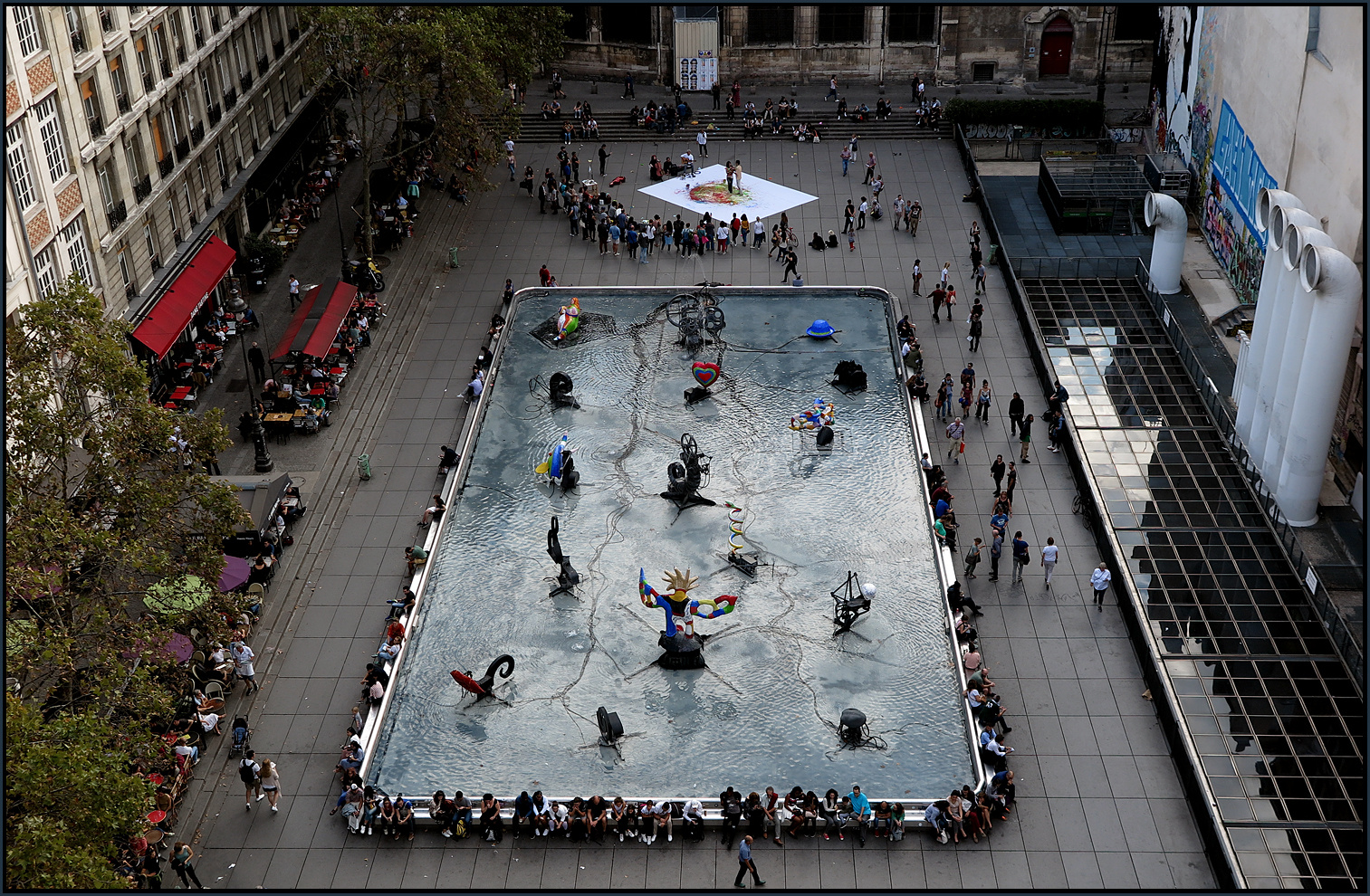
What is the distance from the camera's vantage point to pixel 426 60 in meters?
65.1

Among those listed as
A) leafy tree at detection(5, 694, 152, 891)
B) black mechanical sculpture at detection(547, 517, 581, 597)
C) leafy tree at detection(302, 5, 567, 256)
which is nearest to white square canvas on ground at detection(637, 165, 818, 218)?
leafy tree at detection(302, 5, 567, 256)

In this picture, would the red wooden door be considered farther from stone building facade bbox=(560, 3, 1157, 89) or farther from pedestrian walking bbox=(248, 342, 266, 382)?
pedestrian walking bbox=(248, 342, 266, 382)

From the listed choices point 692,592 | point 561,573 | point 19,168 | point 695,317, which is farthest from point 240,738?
point 695,317

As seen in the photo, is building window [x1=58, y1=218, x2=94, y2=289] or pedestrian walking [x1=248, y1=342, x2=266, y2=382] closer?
building window [x1=58, y1=218, x2=94, y2=289]

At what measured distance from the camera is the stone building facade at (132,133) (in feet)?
164

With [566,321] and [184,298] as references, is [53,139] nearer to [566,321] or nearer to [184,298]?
[184,298]

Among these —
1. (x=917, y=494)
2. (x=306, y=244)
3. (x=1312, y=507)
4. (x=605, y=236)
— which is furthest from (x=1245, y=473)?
(x=306, y=244)

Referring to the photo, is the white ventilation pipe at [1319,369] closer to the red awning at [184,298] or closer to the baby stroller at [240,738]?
the baby stroller at [240,738]

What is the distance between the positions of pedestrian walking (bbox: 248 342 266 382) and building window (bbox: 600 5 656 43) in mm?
43723

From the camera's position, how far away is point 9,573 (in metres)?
30.7

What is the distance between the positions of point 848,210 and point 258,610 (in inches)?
1538

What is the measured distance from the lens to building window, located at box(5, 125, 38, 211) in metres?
48.1

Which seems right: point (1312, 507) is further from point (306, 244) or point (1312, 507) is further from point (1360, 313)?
point (306, 244)

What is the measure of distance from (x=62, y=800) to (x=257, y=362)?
3394cm
